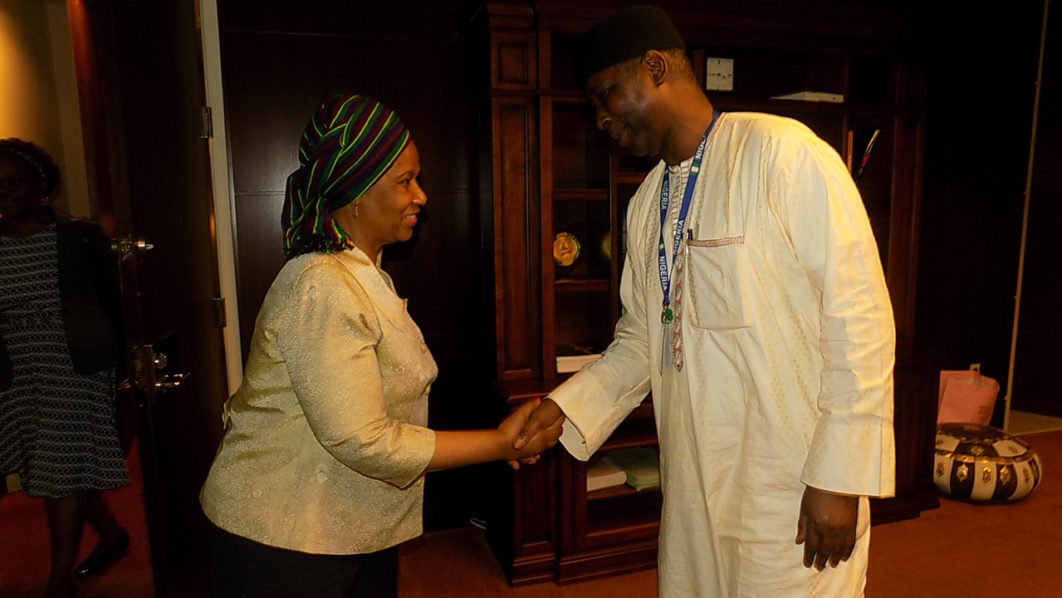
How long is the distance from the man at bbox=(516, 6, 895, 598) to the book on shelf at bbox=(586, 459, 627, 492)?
4.42ft

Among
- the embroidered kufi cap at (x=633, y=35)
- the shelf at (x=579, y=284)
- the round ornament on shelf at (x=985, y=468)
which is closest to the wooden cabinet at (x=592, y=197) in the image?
the shelf at (x=579, y=284)

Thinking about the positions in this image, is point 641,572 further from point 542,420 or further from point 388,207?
point 388,207

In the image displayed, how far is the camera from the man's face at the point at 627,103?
53.6 inches

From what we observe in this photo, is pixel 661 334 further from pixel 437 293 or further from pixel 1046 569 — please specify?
pixel 1046 569

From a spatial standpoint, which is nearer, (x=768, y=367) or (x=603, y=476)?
(x=768, y=367)

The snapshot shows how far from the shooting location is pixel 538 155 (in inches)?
99.0

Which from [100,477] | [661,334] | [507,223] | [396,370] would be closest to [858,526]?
[661,334]

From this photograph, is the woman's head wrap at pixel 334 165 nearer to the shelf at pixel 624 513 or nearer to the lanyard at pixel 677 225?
→ the lanyard at pixel 677 225

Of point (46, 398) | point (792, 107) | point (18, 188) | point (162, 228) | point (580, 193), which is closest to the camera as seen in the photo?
point (18, 188)

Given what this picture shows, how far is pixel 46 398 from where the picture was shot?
197 centimetres

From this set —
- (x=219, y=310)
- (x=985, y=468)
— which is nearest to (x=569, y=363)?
(x=219, y=310)

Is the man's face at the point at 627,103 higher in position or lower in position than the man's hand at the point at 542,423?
higher

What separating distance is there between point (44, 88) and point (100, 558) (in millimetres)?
1639

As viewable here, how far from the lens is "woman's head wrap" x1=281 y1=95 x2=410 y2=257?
130 cm
